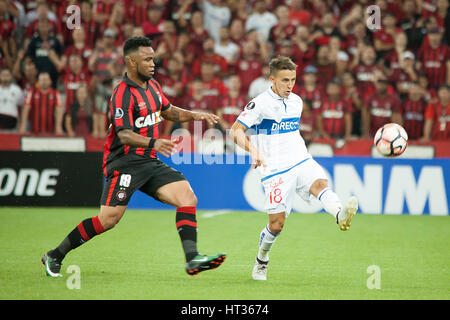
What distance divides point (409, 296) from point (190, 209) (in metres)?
2.05

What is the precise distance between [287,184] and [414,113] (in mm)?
7699

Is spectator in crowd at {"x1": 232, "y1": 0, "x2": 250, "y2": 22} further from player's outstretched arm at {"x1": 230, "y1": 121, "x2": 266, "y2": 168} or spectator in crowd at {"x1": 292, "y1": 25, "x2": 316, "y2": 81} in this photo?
player's outstretched arm at {"x1": 230, "y1": 121, "x2": 266, "y2": 168}

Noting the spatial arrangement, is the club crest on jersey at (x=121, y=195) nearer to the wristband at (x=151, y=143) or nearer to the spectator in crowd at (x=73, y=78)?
the wristband at (x=151, y=143)

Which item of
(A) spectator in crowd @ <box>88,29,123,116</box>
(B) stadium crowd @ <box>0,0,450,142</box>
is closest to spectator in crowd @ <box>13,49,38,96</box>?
(B) stadium crowd @ <box>0,0,450,142</box>

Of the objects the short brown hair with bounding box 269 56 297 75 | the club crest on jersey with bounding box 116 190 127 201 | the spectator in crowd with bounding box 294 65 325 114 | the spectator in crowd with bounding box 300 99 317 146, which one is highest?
the spectator in crowd with bounding box 294 65 325 114

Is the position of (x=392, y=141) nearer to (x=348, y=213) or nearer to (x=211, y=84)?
(x=348, y=213)

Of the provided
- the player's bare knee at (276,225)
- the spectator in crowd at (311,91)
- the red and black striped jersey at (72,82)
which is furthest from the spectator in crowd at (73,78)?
the player's bare knee at (276,225)

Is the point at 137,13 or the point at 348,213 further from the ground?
the point at 137,13

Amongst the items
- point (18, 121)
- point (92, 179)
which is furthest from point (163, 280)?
point (18, 121)

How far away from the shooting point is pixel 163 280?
6039 mm

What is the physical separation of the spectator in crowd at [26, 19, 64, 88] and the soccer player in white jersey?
893 cm

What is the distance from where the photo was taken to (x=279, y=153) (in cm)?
640

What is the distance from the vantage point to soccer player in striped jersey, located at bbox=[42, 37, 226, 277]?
19.2 ft

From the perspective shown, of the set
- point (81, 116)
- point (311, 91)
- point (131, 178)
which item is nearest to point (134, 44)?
point (131, 178)
